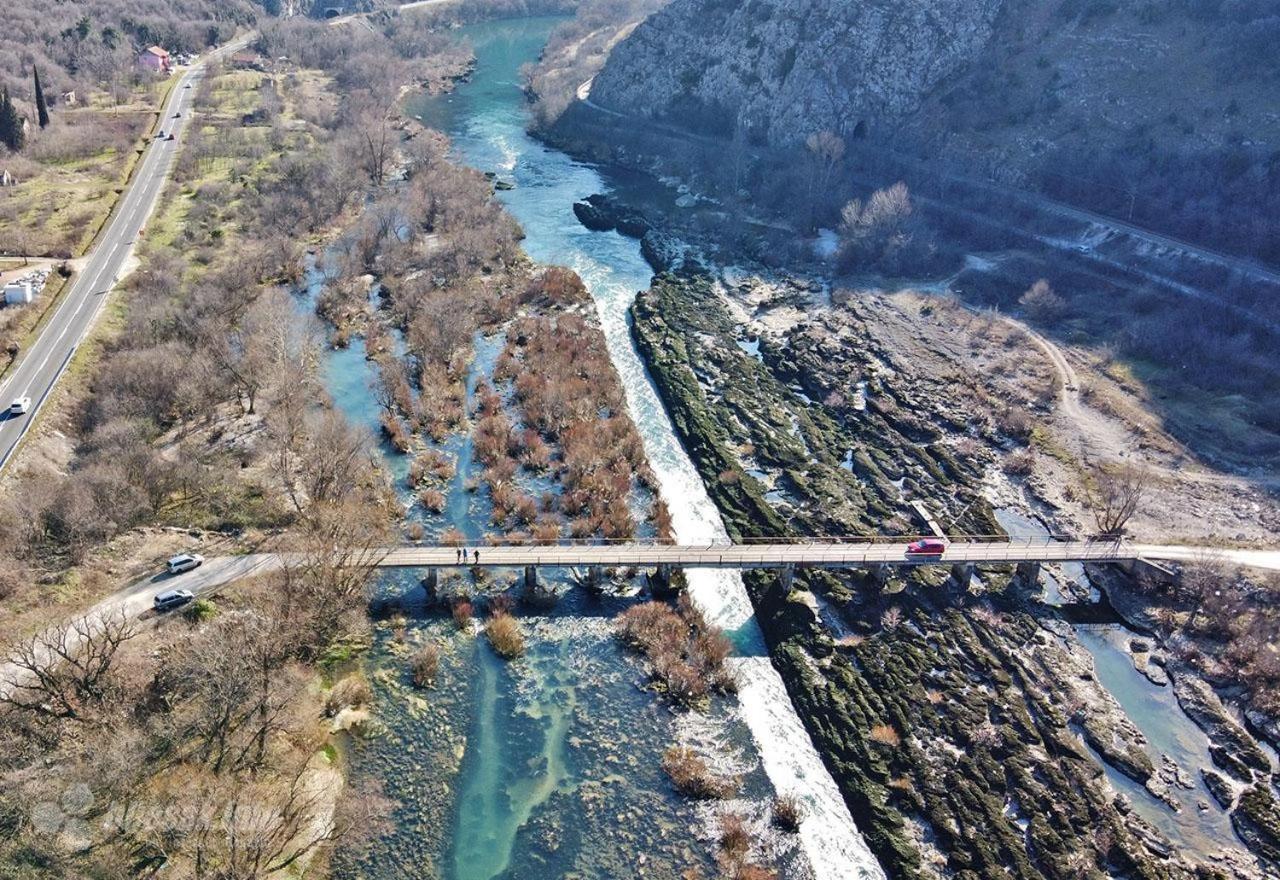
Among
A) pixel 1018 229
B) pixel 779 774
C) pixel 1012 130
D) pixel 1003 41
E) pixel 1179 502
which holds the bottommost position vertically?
pixel 779 774

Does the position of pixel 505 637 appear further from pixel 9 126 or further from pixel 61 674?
pixel 9 126

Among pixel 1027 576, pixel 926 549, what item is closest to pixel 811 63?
pixel 1027 576

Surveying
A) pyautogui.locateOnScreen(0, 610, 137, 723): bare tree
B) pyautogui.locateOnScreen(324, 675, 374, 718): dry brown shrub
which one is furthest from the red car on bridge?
pyautogui.locateOnScreen(0, 610, 137, 723): bare tree

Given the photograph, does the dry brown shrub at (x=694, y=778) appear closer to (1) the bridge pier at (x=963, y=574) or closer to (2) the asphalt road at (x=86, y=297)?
(1) the bridge pier at (x=963, y=574)

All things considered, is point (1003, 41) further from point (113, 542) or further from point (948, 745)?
point (113, 542)

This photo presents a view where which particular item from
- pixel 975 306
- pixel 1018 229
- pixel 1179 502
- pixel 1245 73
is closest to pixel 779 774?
pixel 1179 502

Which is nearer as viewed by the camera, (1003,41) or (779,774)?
(779,774)

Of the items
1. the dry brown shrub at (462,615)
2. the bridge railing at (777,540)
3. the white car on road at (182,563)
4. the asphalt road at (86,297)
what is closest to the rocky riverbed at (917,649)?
the bridge railing at (777,540)

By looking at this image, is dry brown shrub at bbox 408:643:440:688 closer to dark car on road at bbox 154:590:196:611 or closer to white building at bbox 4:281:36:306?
dark car on road at bbox 154:590:196:611
